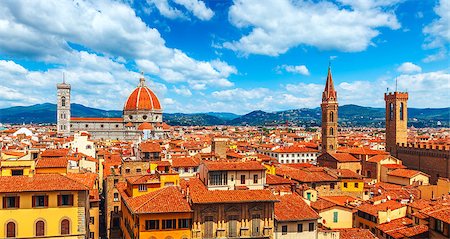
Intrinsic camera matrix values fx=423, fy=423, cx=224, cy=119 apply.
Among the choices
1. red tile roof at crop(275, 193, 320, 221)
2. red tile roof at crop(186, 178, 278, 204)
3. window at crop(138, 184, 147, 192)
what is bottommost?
red tile roof at crop(275, 193, 320, 221)

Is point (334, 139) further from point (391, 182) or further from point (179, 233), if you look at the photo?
point (179, 233)

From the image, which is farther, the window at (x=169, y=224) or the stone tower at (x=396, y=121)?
the stone tower at (x=396, y=121)

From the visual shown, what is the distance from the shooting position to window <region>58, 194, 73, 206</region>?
26.5 meters

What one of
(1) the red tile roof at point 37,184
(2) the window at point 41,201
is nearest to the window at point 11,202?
(1) the red tile roof at point 37,184

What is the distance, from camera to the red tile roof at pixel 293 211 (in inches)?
1070

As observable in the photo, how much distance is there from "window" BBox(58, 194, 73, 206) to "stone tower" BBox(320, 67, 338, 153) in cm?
6585

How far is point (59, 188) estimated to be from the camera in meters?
26.2

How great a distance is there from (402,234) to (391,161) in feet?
128

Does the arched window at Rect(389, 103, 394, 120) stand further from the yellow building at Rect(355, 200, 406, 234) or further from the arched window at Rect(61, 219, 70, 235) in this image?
the arched window at Rect(61, 219, 70, 235)

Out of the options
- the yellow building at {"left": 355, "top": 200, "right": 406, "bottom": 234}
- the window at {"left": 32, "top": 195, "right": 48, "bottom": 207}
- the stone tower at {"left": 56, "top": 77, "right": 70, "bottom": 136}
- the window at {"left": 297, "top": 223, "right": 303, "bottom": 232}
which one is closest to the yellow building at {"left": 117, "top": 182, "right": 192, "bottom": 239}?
the window at {"left": 32, "top": 195, "right": 48, "bottom": 207}

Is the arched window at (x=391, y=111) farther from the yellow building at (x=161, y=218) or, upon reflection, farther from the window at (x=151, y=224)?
the window at (x=151, y=224)

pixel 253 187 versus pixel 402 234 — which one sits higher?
pixel 253 187

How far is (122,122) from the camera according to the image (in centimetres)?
14862

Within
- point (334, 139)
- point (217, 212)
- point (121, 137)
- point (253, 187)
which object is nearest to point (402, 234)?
point (253, 187)
